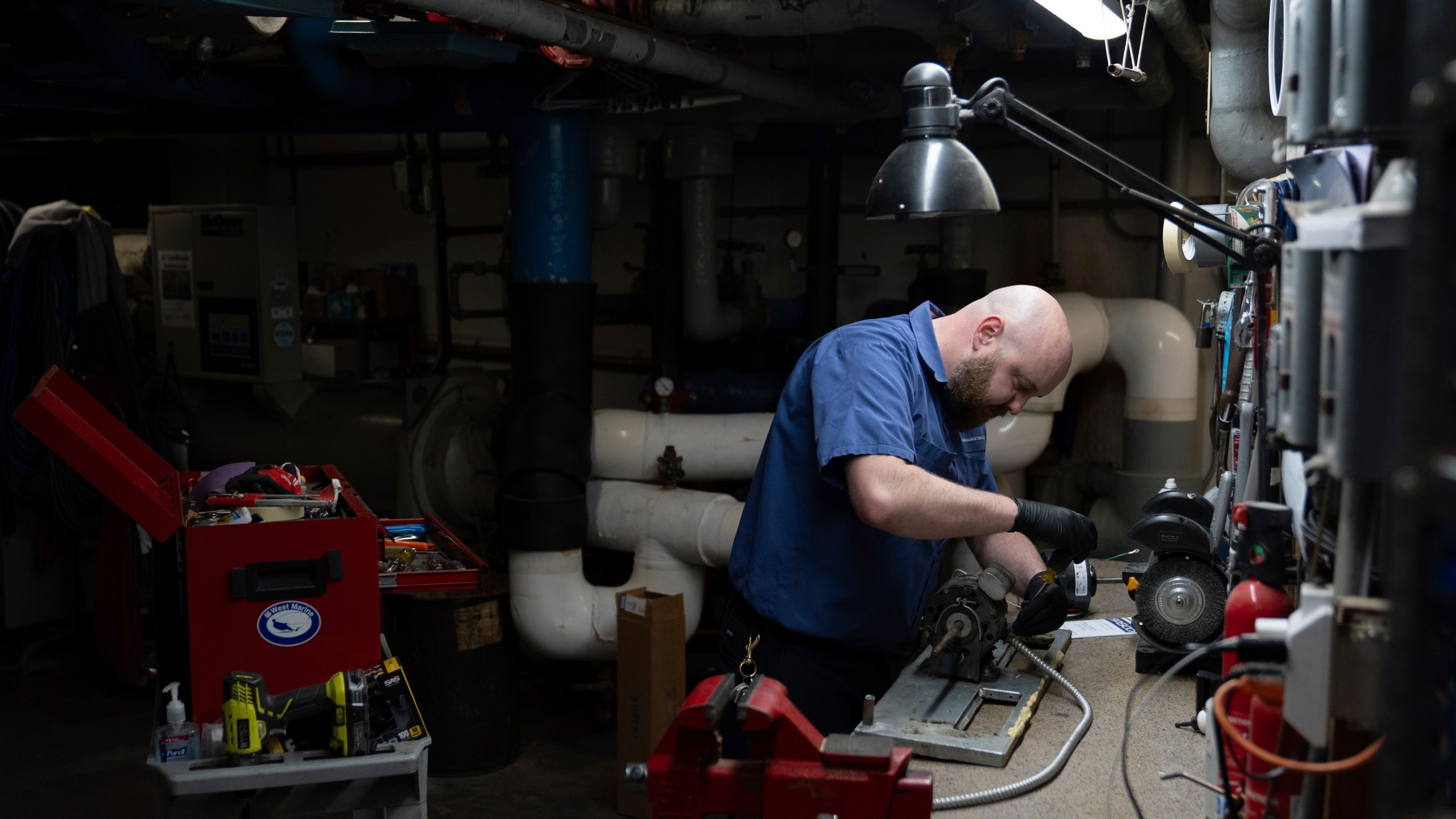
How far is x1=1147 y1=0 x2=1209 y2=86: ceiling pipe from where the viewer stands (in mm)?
2477

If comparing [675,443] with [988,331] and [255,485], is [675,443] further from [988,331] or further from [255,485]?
[988,331]

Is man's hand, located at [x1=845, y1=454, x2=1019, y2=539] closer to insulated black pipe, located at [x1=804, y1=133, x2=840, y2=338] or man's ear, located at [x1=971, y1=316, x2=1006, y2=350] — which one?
man's ear, located at [x1=971, y1=316, x2=1006, y2=350]

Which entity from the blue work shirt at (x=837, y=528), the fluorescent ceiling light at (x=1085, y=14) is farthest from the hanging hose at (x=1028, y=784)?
the fluorescent ceiling light at (x=1085, y=14)

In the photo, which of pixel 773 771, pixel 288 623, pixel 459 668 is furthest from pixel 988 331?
pixel 459 668

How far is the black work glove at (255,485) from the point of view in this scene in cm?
244

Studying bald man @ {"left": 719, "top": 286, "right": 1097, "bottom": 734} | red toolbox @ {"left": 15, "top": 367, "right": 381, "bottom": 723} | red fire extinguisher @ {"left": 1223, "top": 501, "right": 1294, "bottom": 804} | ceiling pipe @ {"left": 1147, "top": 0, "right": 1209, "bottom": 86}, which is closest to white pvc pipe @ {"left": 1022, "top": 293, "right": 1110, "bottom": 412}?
ceiling pipe @ {"left": 1147, "top": 0, "right": 1209, "bottom": 86}

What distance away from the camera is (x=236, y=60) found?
10.9ft

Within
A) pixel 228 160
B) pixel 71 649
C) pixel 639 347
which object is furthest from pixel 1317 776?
pixel 228 160

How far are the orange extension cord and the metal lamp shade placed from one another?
2.58 feet

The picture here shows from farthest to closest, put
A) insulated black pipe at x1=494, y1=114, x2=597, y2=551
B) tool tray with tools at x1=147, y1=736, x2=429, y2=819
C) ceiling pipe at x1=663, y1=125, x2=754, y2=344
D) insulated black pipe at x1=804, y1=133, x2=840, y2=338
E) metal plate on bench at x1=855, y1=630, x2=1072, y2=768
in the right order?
insulated black pipe at x1=804, y1=133, x2=840, y2=338 < ceiling pipe at x1=663, y1=125, x2=754, y2=344 < insulated black pipe at x1=494, y1=114, x2=597, y2=551 < tool tray with tools at x1=147, y1=736, x2=429, y2=819 < metal plate on bench at x1=855, y1=630, x2=1072, y2=768

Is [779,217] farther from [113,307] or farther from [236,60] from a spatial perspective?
[113,307]

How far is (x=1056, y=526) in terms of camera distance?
181 cm

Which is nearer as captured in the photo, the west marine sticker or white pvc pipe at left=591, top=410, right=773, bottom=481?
the west marine sticker

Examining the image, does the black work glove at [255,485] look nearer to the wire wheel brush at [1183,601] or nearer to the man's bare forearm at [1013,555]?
the man's bare forearm at [1013,555]
